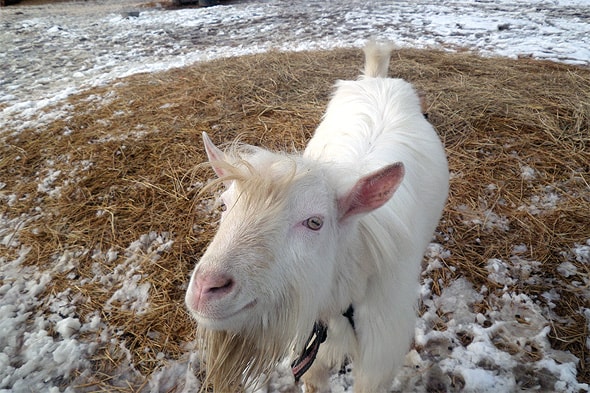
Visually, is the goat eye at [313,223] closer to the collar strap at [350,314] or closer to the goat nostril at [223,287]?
the goat nostril at [223,287]

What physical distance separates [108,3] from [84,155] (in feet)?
43.5

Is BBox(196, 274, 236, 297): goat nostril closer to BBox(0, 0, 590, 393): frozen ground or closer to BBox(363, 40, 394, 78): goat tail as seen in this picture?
BBox(0, 0, 590, 393): frozen ground

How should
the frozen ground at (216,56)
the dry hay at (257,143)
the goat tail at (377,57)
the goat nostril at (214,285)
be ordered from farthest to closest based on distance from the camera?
1. the goat tail at (377,57)
2. the dry hay at (257,143)
3. the frozen ground at (216,56)
4. the goat nostril at (214,285)

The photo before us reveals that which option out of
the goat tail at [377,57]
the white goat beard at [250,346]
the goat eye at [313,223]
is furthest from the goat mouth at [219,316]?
the goat tail at [377,57]

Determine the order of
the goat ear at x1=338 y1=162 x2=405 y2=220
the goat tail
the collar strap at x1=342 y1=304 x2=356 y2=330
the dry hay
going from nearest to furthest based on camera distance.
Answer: the goat ear at x1=338 y1=162 x2=405 y2=220 → the collar strap at x1=342 y1=304 x2=356 y2=330 → the dry hay → the goat tail

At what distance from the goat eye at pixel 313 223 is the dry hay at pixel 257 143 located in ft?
2.51

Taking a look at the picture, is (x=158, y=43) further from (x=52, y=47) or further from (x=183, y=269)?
(x=183, y=269)

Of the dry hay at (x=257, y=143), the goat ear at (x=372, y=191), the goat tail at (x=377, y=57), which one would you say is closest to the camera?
the goat ear at (x=372, y=191)

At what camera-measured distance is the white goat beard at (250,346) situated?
1.21 metres

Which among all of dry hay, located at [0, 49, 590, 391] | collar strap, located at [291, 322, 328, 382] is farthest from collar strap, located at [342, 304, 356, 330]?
dry hay, located at [0, 49, 590, 391]

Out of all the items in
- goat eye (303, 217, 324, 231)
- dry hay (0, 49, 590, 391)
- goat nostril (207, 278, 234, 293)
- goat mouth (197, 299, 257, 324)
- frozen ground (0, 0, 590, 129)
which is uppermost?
goat eye (303, 217, 324, 231)

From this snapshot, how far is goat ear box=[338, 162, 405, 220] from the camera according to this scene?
3.90 feet

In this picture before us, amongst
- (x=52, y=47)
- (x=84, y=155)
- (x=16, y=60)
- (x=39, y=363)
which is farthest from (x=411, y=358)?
(x=52, y=47)

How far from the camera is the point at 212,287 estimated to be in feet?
3.36
